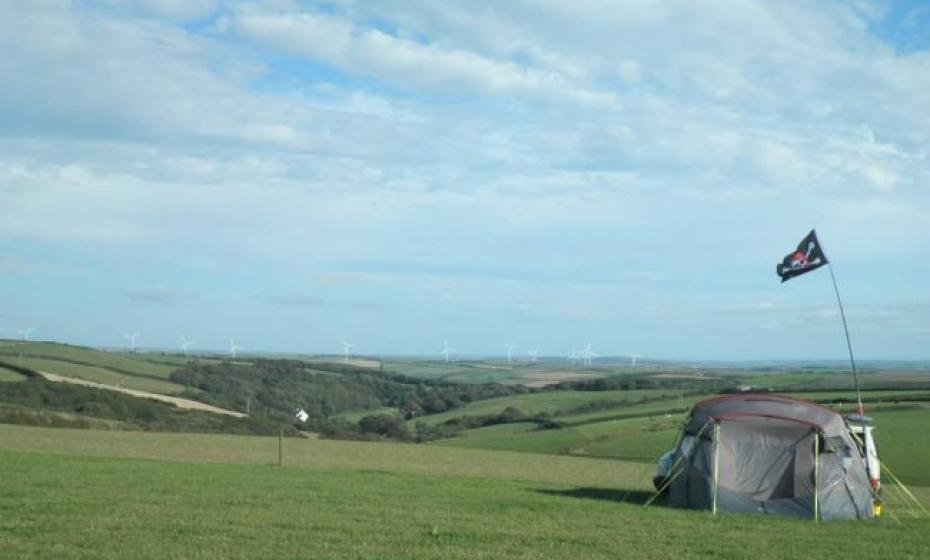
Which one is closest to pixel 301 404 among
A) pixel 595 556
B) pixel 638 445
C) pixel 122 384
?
pixel 122 384

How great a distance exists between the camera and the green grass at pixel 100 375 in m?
94.5

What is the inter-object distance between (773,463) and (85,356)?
337ft

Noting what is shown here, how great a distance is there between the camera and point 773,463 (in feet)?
73.2

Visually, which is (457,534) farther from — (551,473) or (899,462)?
(899,462)

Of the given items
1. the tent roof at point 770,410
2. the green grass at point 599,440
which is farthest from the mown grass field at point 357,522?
the green grass at point 599,440

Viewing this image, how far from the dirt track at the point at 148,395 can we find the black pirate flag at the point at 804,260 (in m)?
65.0

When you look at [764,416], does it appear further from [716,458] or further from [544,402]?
[544,402]

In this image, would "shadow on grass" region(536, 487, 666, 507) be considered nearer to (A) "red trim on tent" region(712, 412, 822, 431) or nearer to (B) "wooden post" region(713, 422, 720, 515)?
(B) "wooden post" region(713, 422, 720, 515)

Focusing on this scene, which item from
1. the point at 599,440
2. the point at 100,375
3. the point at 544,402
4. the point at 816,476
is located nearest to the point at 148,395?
the point at 100,375

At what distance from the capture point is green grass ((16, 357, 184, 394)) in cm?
9450

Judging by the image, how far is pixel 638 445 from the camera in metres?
66.1

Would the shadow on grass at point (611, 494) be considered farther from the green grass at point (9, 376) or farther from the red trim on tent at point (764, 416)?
the green grass at point (9, 376)

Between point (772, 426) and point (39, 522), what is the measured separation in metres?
15.1

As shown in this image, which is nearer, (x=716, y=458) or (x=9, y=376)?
(x=716, y=458)
